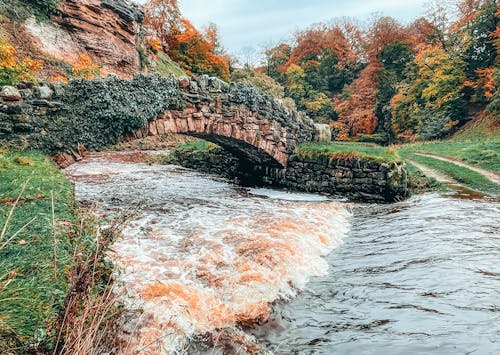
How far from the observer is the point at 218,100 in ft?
34.5

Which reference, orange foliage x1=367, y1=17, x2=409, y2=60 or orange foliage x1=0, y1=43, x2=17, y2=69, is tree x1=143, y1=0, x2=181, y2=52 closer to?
orange foliage x1=367, y1=17, x2=409, y2=60

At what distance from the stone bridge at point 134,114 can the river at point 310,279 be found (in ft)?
6.77

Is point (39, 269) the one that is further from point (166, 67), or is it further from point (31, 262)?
point (166, 67)

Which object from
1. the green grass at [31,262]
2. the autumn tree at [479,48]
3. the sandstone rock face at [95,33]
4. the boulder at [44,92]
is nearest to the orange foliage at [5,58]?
the boulder at [44,92]

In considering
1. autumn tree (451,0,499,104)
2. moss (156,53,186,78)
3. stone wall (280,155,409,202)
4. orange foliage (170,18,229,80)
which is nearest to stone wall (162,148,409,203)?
stone wall (280,155,409,202)

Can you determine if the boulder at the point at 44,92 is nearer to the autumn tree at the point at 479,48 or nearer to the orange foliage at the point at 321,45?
the autumn tree at the point at 479,48

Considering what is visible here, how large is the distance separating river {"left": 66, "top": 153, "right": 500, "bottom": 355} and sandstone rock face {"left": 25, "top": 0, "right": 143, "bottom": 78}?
17148 millimetres

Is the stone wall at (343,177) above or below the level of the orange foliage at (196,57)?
below

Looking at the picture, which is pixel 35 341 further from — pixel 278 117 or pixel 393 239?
pixel 278 117

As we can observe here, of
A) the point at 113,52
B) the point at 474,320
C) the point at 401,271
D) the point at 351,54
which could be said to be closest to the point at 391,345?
the point at 474,320

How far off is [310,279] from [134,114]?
5.96 m

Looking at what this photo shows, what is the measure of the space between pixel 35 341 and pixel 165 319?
193 cm

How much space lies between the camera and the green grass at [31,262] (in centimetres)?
197

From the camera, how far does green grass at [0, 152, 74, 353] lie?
1.97 m
